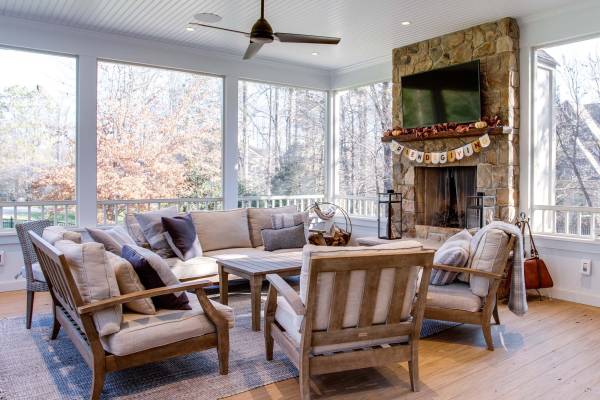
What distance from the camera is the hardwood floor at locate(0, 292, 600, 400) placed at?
2.70 metres

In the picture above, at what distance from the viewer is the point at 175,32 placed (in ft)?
18.5

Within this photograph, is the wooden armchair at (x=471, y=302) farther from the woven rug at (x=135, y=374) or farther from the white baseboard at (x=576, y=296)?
the white baseboard at (x=576, y=296)

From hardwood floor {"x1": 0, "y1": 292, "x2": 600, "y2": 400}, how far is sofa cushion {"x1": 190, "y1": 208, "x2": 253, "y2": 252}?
2563mm

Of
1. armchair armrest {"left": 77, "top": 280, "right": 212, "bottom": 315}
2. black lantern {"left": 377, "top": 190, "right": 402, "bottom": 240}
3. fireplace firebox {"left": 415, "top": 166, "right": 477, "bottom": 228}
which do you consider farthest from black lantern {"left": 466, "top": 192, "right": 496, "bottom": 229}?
armchair armrest {"left": 77, "top": 280, "right": 212, "bottom": 315}

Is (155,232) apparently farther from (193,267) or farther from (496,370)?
(496,370)

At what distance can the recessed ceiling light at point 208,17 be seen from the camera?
16.1 feet

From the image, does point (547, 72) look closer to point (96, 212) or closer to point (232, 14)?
point (232, 14)

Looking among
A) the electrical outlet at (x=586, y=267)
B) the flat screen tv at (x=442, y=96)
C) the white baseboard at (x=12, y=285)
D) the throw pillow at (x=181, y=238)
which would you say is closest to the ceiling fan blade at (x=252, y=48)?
the throw pillow at (x=181, y=238)

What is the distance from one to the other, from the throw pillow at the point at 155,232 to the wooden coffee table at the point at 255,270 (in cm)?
71

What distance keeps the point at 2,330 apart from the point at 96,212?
83.8 inches

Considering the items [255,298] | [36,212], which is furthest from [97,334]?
[36,212]

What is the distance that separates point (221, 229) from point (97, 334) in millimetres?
2901

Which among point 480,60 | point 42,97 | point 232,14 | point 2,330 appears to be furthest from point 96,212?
point 480,60

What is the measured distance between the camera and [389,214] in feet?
20.2
